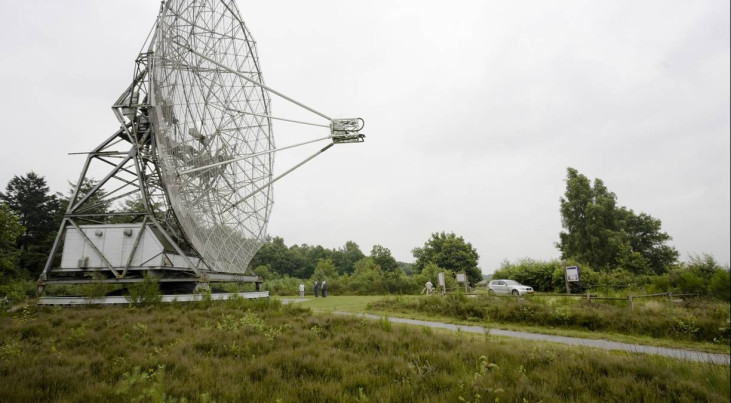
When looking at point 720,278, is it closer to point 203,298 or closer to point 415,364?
point 415,364

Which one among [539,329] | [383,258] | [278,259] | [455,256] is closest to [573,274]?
[539,329]

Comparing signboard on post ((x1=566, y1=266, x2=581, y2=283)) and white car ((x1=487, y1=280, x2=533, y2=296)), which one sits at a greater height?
signboard on post ((x1=566, y1=266, x2=581, y2=283))

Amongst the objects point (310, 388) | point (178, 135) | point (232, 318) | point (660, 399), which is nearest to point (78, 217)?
point (178, 135)

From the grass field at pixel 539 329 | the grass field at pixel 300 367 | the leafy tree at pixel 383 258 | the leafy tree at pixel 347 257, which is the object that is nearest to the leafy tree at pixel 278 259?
the leafy tree at pixel 347 257

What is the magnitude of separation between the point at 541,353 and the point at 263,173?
64.4ft

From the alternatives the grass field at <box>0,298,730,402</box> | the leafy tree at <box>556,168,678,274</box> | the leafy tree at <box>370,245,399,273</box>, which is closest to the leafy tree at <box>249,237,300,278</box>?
the leafy tree at <box>370,245,399,273</box>

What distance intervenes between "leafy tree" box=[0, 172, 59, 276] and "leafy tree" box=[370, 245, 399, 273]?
49679 millimetres

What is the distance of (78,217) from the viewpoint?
762 inches

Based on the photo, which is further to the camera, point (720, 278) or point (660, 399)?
point (660, 399)

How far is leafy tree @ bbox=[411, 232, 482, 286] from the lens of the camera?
58812 millimetres

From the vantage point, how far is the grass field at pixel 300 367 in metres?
5.19

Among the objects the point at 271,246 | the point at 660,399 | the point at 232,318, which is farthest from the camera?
the point at 271,246

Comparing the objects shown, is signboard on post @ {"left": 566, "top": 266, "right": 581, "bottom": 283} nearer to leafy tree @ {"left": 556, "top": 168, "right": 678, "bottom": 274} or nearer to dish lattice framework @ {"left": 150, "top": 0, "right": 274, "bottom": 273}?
dish lattice framework @ {"left": 150, "top": 0, "right": 274, "bottom": 273}

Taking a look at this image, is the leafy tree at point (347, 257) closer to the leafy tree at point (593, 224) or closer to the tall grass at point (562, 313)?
the leafy tree at point (593, 224)
